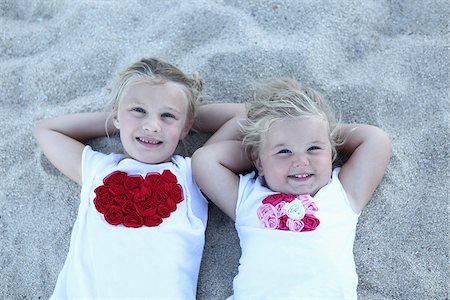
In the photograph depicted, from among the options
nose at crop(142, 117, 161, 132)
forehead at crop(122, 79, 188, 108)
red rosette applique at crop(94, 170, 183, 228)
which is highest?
forehead at crop(122, 79, 188, 108)

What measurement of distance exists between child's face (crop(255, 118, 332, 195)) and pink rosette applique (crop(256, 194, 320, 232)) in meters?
0.05

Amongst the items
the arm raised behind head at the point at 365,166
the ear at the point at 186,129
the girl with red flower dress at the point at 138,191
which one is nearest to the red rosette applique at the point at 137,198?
the girl with red flower dress at the point at 138,191

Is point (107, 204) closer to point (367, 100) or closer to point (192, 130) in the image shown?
point (192, 130)

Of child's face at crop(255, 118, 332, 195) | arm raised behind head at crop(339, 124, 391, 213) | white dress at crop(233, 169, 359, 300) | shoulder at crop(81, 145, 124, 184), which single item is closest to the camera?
white dress at crop(233, 169, 359, 300)

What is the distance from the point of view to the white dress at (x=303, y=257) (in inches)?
79.4

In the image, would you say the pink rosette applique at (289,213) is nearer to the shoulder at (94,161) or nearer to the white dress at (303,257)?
the white dress at (303,257)

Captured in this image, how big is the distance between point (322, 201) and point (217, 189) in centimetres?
43

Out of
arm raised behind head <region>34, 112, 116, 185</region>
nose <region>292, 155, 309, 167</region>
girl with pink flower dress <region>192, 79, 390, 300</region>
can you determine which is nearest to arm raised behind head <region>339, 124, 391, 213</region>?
girl with pink flower dress <region>192, 79, 390, 300</region>

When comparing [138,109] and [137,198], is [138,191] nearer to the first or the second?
[137,198]

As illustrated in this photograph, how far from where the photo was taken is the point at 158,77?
2.34 meters

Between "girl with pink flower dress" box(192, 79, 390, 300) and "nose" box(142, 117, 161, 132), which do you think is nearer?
"girl with pink flower dress" box(192, 79, 390, 300)

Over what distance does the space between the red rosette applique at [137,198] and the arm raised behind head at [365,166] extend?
0.68 metres

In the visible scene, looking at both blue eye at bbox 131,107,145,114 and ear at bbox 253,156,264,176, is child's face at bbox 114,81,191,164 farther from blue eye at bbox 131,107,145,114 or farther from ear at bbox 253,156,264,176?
ear at bbox 253,156,264,176

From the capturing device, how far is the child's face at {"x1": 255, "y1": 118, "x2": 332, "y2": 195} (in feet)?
6.97
